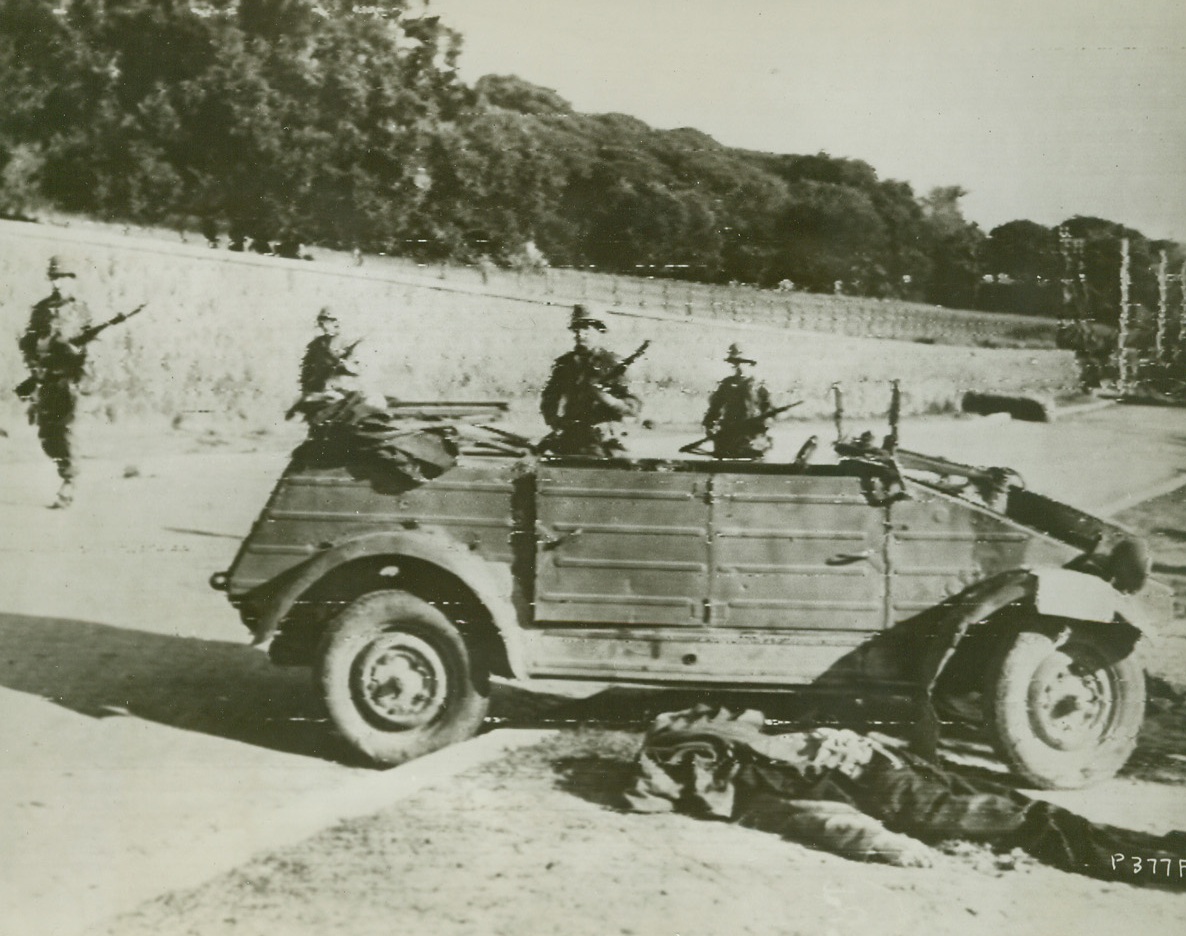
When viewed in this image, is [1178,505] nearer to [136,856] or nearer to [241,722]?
[241,722]

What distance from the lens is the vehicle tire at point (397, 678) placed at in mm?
3156

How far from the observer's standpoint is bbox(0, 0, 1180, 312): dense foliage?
3379mm

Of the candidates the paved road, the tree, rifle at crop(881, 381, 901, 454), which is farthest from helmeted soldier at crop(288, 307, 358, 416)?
the tree

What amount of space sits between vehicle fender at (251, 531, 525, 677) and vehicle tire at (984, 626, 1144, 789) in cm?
140

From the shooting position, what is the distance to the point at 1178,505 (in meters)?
3.43

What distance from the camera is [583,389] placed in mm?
3377

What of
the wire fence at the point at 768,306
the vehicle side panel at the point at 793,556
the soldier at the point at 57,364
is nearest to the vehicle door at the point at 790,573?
the vehicle side panel at the point at 793,556

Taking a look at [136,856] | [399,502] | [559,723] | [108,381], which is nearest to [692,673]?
[559,723]

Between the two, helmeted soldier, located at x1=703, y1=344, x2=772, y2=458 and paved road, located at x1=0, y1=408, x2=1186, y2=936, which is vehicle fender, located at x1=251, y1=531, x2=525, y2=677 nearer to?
paved road, located at x1=0, y1=408, x2=1186, y2=936

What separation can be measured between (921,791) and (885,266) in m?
1.59

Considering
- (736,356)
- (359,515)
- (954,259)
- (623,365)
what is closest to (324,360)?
(359,515)

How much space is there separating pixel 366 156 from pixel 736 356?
1283 millimetres

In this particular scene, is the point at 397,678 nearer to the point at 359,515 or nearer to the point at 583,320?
the point at 359,515

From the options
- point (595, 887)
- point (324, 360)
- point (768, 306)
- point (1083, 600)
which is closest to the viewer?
point (595, 887)
